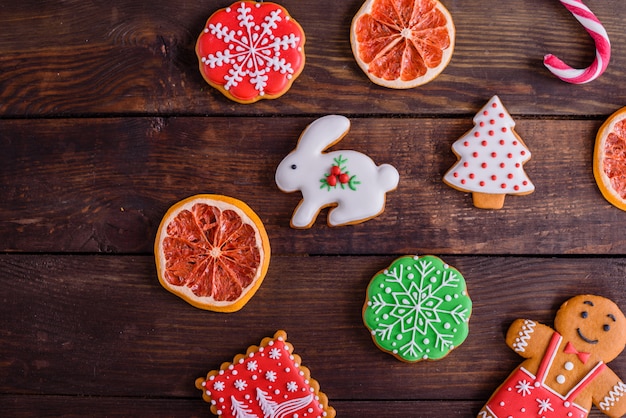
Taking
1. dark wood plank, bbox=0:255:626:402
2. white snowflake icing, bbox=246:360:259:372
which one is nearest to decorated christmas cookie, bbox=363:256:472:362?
dark wood plank, bbox=0:255:626:402

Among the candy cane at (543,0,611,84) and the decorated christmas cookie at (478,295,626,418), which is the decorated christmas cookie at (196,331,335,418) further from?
the candy cane at (543,0,611,84)

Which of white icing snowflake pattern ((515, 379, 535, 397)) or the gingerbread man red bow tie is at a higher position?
the gingerbread man red bow tie

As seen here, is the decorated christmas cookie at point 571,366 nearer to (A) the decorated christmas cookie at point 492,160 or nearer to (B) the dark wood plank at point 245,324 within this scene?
(B) the dark wood plank at point 245,324

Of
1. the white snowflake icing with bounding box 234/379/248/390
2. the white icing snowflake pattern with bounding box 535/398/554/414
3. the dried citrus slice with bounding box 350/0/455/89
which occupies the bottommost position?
the white snowflake icing with bounding box 234/379/248/390

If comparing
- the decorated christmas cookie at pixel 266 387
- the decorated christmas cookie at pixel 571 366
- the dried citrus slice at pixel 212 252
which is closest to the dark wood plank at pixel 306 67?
the dried citrus slice at pixel 212 252

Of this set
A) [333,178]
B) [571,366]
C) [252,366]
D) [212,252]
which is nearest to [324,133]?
[333,178]

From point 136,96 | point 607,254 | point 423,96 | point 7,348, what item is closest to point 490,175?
point 423,96
